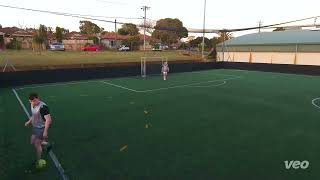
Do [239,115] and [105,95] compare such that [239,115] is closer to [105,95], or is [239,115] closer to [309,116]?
[309,116]

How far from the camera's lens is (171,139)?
9.61 m

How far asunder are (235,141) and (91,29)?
10355 centimetres

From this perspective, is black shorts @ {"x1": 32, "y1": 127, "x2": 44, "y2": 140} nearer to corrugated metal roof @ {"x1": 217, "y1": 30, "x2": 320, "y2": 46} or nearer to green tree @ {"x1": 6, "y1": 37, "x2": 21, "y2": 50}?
corrugated metal roof @ {"x1": 217, "y1": 30, "x2": 320, "y2": 46}

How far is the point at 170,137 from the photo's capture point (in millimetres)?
9828

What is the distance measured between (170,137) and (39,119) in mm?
4478

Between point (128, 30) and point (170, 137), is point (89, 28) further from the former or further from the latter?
point (170, 137)

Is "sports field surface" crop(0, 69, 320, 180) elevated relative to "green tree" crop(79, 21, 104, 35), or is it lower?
lower

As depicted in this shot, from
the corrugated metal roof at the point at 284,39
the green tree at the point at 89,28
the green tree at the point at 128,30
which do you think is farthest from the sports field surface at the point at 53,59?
the green tree at the point at 89,28

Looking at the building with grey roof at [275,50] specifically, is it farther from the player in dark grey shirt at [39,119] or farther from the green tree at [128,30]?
the green tree at [128,30]

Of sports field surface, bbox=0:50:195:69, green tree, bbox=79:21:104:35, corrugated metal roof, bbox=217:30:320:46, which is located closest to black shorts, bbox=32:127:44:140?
sports field surface, bbox=0:50:195:69

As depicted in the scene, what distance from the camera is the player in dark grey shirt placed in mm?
6852

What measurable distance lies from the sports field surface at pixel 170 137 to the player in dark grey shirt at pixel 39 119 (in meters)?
0.90

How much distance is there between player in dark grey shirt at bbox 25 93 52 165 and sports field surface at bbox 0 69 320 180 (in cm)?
90

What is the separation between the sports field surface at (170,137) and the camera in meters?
7.25
